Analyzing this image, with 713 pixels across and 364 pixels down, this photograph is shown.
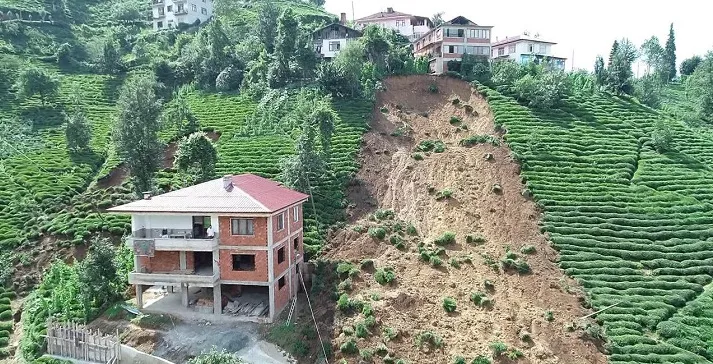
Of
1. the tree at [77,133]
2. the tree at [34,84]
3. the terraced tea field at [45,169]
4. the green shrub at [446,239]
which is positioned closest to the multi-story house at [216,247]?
the green shrub at [446,239]

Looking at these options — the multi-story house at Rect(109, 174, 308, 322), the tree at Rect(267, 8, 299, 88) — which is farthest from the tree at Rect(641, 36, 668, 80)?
the multi-story house at Rect(109, 174, 308, 322)

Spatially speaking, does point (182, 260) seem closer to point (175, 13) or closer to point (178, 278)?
point (178, 278)

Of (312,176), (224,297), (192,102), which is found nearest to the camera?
(224,297)

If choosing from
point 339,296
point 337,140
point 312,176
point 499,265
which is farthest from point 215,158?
point 499,265

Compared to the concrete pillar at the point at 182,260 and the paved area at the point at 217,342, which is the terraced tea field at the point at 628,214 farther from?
the concrete pillar at the point at 182,260

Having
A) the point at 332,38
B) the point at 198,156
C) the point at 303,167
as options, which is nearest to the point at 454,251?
the point at 303,167

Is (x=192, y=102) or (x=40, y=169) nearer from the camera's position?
(x=40, y=169)

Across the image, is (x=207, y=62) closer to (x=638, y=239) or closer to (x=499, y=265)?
(x=499, y=265)
